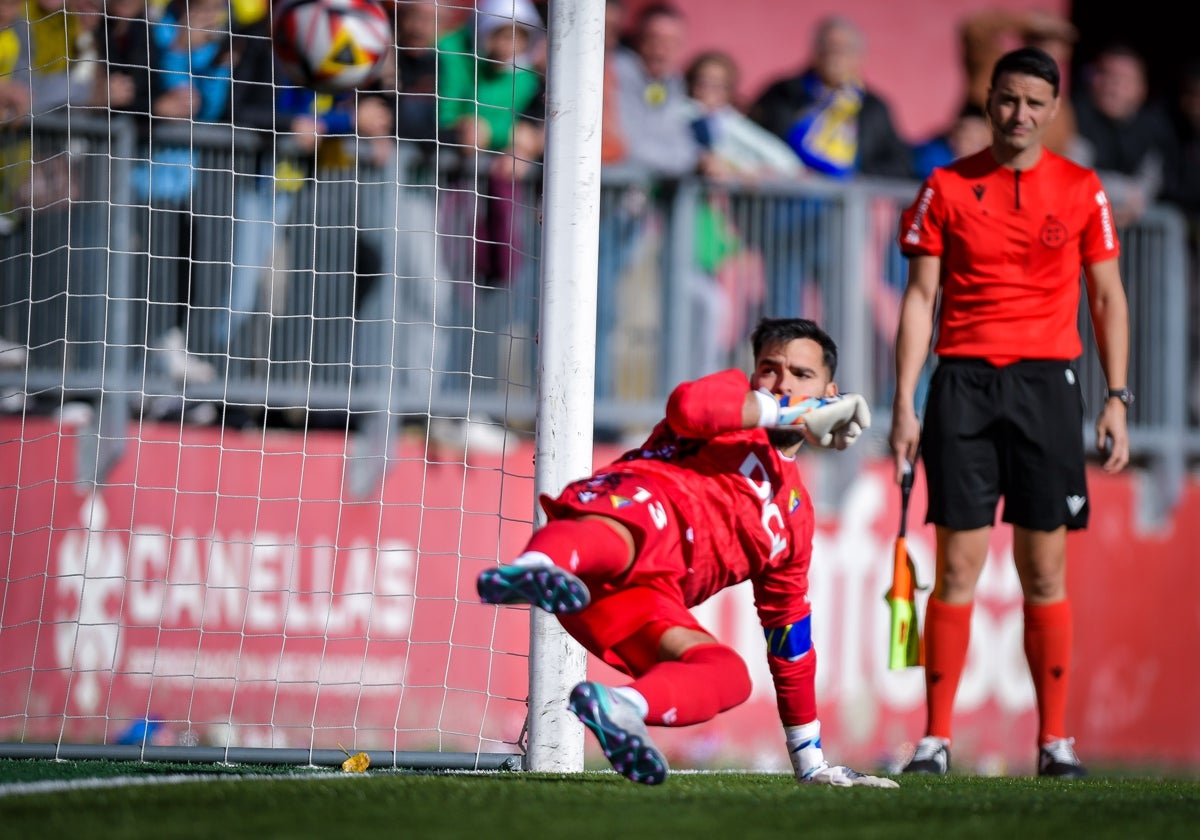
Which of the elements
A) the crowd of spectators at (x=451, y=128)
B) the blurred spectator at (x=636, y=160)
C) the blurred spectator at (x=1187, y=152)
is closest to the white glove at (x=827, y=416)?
the crowd of spectators at (x=451, y=128)

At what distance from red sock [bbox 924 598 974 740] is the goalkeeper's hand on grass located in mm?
1438

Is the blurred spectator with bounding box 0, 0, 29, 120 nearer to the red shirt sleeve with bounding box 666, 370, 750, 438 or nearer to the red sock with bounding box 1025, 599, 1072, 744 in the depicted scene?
the red shirt sleeve with bounding box 666, 370, 750, 438

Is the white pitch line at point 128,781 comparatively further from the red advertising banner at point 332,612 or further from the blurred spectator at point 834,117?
the blurred spectator at point 834,117

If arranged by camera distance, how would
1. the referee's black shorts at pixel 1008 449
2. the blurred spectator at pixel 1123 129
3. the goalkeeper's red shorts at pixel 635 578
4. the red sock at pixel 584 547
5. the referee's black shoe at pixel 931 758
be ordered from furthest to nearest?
the blurred spectator at pixel 1123 129 < the referee's black shorts at pixel 1008 449 < the referee's black shoe at pixel 931 758 < the goalkeeper's red shorts at pixel 635 578 < the red sock at pixel 584 547

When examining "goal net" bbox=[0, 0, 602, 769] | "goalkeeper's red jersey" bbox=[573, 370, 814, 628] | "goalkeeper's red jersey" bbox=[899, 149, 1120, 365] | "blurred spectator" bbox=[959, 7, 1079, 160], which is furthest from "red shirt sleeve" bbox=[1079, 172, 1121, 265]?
"blurred spectator" bbox=[959, 7, 1079, 160]

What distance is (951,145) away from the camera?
8.58 metres

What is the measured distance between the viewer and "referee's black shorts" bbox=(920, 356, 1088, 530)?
16.0ft

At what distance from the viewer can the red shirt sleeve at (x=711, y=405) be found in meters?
3.57

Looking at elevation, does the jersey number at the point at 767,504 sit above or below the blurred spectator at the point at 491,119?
below

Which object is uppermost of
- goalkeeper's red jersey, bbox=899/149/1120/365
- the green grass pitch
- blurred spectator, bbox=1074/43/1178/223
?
blurred spectator, bbox=1074/43/1178/223

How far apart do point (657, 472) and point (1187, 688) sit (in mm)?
5303

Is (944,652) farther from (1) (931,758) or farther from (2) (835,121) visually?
(2) (835,121)

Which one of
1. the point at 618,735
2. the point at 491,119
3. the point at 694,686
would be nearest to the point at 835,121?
the point at 491,119

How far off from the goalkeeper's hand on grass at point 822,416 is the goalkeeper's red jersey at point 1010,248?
1424mm
